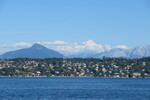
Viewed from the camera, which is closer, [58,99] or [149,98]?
[58,99]

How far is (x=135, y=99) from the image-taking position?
79312 mm

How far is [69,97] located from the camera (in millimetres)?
80688

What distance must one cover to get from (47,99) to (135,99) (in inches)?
560

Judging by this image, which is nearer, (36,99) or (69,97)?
(36,99)

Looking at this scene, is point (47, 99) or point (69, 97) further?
point (69, 97)

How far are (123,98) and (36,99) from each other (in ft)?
47.2

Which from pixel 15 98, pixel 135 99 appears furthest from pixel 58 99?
pixel 135 99

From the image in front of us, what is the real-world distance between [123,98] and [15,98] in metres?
17.3

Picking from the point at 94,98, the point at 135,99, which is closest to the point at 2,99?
the point at 94,98

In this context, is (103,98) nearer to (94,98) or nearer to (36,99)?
(94,98)

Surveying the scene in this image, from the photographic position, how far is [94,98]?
Result: 79188mm

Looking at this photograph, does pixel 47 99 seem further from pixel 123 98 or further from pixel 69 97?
pixel 123 98

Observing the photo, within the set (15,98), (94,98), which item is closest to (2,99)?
(15,98)

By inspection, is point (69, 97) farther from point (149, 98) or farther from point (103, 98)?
point (149, 98)
